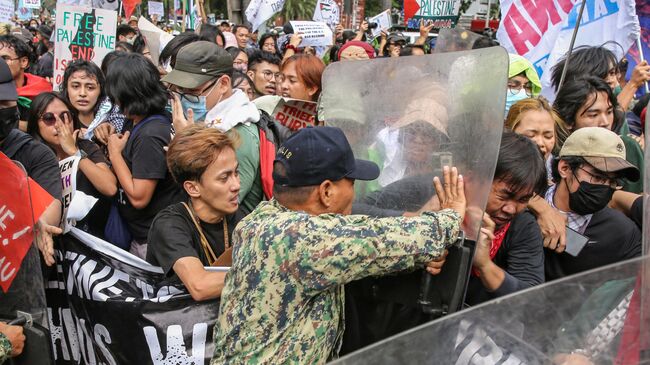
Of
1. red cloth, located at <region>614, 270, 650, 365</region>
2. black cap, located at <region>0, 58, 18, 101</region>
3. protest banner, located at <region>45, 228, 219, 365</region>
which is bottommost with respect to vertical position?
protest banner, located at <region>45, 228, 219, 365</region>

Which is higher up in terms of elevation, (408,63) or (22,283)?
(408,63)

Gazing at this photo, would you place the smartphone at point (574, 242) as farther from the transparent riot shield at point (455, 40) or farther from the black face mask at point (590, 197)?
the transparent riot shield at point (455, 40)

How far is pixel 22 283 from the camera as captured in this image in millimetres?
2578

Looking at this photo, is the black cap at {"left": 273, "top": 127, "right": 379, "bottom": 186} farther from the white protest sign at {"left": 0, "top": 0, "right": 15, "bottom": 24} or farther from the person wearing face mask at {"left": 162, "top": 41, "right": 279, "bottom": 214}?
the white protest sign at {"left": 0, "top": 0, "right": 15, "bottom": 24}

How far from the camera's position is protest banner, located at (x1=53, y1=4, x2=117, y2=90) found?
6.16m

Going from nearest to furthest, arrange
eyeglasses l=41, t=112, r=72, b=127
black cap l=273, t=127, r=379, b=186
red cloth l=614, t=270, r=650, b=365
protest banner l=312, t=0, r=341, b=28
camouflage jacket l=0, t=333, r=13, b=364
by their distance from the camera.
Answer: red cloth l=614, t=270, r=650, b=365 < black cap l=273, t=127, r=379, b=186 < camouflage jacket l=0, t=333, r=13, b=364 < eyeglasses l=41, t=112, r=72, b=127 < protest banner l=312, t=0, r=341, b=28

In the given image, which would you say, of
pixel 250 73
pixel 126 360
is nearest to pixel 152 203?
pixel 126 360

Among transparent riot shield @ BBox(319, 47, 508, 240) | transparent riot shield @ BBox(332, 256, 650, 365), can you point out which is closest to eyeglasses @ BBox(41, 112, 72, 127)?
transparent riot shield @ BBox(319, 47, 508, 240)

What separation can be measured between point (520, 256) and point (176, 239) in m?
1.26

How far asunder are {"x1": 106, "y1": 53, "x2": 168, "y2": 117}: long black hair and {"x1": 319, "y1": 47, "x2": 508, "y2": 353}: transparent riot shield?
136cm

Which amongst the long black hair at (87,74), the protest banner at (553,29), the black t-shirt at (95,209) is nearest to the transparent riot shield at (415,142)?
the black t-shirt at (95,209)

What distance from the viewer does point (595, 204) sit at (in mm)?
2832

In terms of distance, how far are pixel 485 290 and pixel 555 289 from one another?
1171 millimetres

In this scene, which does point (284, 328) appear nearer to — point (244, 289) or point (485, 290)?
Answer: point (244, 289)
